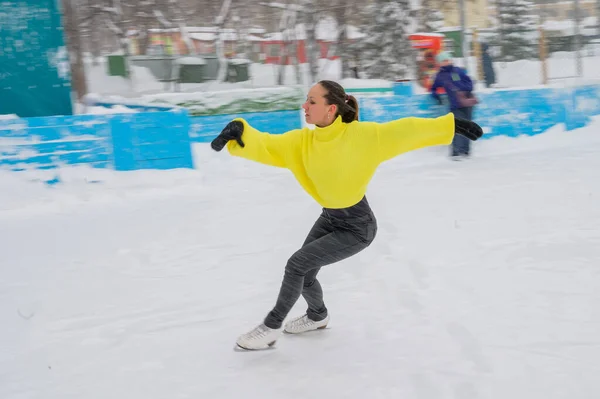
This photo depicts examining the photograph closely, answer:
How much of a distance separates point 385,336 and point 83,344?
5.55 ft

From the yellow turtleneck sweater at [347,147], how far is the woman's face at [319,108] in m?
0.05

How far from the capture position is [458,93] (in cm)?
1030

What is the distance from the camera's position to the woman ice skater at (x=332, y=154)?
3.30 meters

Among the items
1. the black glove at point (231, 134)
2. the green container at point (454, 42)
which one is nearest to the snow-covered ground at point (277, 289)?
the black glove at point (231, 134)

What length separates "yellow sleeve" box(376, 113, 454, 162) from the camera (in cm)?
328

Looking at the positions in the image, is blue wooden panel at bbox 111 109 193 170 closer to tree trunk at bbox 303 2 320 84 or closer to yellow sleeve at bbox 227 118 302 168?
tree trunk at bbox 303 2 320 84

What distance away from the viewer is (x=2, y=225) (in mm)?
7176

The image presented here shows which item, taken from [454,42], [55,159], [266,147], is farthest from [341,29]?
[266,147]

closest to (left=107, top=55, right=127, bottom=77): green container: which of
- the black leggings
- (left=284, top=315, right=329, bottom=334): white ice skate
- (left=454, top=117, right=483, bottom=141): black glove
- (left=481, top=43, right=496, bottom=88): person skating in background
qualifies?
(left=481, top=43, right=496, bottom=88): person skating in background

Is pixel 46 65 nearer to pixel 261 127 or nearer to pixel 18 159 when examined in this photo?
pixel 18 159

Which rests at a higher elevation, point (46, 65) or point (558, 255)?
point (46, 65)

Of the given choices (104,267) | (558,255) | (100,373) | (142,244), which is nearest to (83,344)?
(100,373)

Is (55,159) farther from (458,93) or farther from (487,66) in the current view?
(487,66)

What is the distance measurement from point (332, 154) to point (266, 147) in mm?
340
